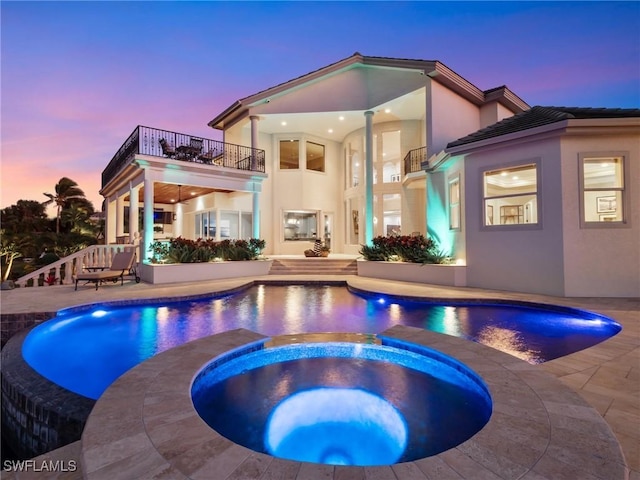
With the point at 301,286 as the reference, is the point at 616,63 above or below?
above

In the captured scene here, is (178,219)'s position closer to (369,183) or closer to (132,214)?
(132,214)

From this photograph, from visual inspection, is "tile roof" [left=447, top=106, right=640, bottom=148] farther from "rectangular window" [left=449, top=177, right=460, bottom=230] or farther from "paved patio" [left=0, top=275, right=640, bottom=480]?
"paved patio" [left=0, top=275, right=640, bottom=480]

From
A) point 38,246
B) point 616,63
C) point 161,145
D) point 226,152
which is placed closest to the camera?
point 161,145

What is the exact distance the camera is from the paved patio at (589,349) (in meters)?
2.54

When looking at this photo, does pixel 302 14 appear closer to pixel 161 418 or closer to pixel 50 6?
pixel 50 6

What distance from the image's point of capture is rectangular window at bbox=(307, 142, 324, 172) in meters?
17.7

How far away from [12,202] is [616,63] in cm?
5299

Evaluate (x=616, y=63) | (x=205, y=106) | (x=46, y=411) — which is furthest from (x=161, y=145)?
(x=616, y=63)

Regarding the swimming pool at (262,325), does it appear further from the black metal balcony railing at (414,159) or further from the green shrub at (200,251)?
the black metal balcony railing at (414,159)

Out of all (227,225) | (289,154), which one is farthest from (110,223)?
(289,154)

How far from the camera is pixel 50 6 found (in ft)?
40.0

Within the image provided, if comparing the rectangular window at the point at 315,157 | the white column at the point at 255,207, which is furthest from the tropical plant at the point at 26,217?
the rectangular window at the point at 315,157

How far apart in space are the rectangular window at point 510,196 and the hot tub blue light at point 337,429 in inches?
305

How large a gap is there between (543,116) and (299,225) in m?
11.8
